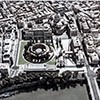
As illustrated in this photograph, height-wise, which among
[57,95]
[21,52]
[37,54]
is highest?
[21,52]

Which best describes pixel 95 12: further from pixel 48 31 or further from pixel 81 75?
pixel 81 75

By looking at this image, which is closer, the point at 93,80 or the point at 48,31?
the point at 93,80

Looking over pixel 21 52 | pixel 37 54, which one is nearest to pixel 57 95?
pixel 37 54

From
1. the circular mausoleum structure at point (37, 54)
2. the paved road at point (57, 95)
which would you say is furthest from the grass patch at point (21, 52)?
the paved road at point (57, 95)

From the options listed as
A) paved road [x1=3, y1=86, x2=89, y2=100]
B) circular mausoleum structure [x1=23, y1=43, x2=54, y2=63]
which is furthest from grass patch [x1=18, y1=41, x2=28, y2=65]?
paved road [x1=3, y1=86, x2=89, y2=100]

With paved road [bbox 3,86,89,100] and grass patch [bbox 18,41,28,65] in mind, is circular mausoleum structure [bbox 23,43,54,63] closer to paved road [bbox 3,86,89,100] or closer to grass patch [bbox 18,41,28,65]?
grass patch [bbox 18,41,28,65]

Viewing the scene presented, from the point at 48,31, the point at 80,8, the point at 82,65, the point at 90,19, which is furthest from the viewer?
the point at 80,8

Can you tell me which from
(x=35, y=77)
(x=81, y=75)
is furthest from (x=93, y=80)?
(x=35, y=77)

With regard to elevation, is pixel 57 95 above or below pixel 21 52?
below

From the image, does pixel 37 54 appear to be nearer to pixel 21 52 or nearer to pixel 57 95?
pixel 21 52
